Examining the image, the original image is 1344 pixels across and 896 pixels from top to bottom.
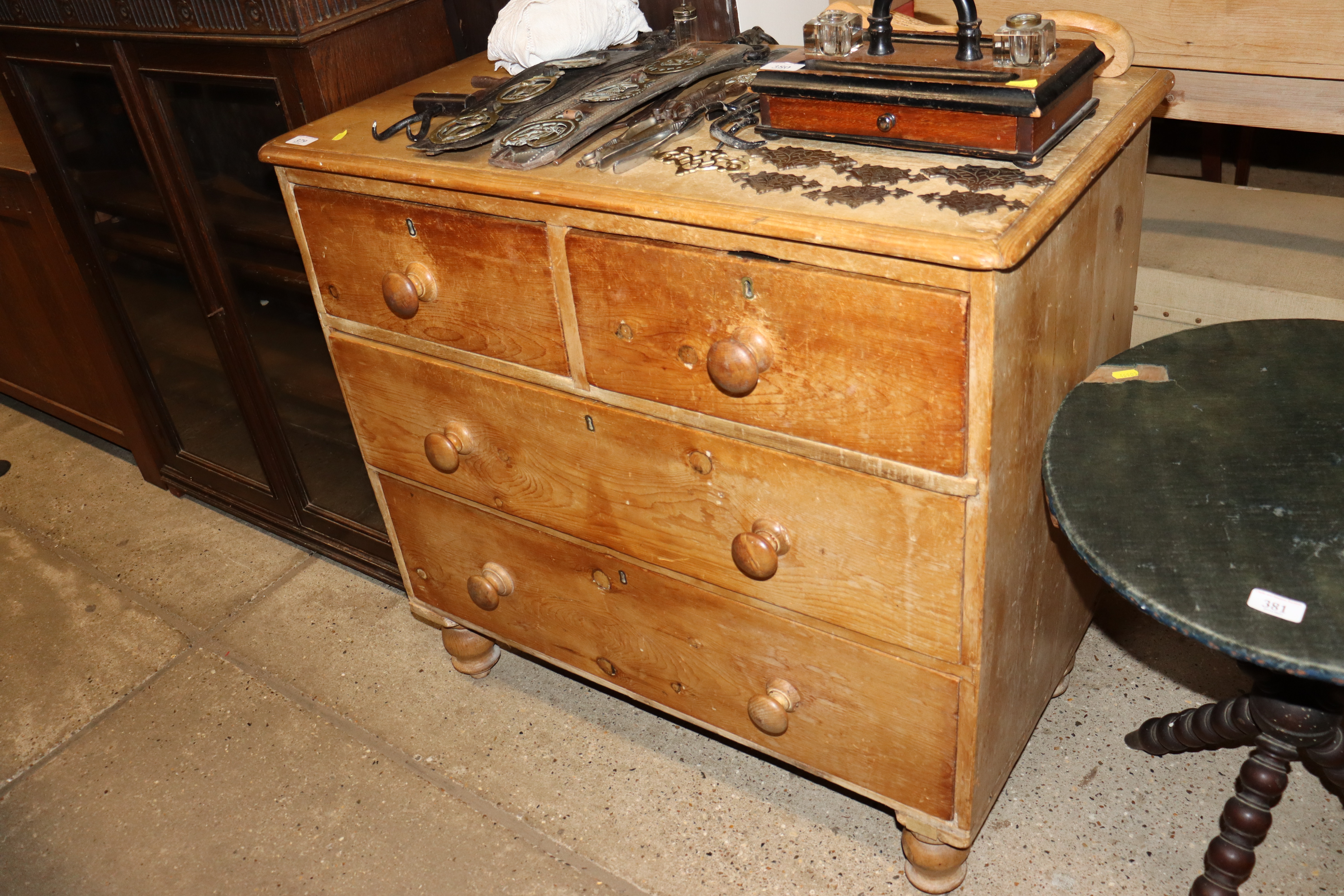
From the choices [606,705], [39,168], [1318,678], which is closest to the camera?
[1318,678]

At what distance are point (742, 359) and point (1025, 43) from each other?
521 mm

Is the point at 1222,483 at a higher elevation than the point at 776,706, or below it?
higher

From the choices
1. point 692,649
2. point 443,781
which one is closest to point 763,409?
point 692,649

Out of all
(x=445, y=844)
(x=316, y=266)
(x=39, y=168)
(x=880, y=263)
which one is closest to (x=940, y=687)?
(x=880, y=263)

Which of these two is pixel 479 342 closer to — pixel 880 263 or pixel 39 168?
pixel 880 263

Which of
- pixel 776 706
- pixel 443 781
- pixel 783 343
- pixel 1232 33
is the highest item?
pixel 1232 33

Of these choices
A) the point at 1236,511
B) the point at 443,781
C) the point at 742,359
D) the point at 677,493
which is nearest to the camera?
the point at 1236,511

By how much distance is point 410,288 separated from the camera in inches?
68.4

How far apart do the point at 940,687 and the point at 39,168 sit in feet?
7.82

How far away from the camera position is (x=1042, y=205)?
124cm

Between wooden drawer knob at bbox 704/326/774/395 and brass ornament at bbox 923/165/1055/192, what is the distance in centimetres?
30

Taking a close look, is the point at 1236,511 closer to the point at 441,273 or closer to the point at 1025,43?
the point at 1025,43

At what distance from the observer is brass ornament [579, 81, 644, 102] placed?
1.64 metres

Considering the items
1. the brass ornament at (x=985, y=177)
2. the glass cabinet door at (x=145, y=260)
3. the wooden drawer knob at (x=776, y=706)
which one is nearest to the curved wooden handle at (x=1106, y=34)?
the brass ornament at (x=985, y=177)
